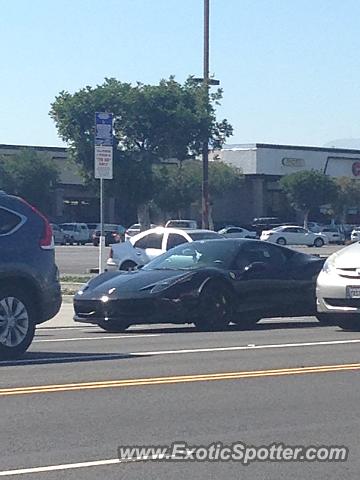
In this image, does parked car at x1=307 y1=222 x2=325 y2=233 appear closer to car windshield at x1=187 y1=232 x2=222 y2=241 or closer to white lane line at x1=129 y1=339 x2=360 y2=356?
car windshield at x1=187 y1=232 x2=222 y2=241

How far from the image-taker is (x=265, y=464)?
8.55 metres

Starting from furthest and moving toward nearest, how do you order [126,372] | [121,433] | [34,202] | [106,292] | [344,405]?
[34,202] → [106,292] → [126,372] → [344,405] → [121,433]

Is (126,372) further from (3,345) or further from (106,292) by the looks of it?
(106,292)

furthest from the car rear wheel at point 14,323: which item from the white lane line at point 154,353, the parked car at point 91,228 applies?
the parked car at point 91,228

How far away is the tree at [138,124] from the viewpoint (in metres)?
49.8

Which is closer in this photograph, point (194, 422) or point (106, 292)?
point (194, 422)

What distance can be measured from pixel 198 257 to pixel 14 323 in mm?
5670

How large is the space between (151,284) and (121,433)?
8.73 meters

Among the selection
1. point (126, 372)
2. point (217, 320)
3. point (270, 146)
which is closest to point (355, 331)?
point (217, 320)

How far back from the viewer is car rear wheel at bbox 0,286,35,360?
14.2m

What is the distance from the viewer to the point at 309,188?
266ft

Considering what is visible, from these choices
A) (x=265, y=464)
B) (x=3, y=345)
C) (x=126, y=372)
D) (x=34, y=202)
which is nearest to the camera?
(x=265, y=464)

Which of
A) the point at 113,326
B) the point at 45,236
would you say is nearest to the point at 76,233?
the point at 113,326

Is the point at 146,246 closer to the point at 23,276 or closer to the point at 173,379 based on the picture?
the point at 23,276
